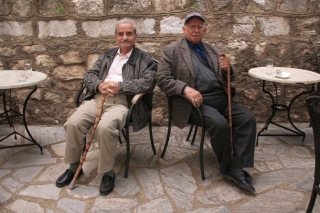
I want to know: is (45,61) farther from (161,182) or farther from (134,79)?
(161,182)

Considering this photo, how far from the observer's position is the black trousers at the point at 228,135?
235cm

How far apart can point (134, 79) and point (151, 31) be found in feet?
3.14

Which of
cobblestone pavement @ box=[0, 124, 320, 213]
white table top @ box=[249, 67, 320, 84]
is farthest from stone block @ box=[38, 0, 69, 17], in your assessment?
white table top @ box=[249, 67, 320, 84]

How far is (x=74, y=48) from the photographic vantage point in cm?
339

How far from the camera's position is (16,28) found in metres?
3.36

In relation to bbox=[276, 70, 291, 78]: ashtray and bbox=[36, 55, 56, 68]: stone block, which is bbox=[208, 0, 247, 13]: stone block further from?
bbox=[36, 55, 56, 68]: stone block

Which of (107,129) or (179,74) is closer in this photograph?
(107,129)

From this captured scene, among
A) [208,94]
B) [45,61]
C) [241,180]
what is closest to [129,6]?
[45,61]

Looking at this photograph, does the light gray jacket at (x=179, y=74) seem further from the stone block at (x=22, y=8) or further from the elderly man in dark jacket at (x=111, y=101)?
the stone block at (x=22, y=8)

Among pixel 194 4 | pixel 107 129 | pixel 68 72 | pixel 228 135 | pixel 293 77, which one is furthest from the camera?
pixel 68 72

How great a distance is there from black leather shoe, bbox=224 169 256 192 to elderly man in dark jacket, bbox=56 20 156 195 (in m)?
0.84

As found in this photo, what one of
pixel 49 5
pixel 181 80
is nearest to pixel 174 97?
pixel 181 80

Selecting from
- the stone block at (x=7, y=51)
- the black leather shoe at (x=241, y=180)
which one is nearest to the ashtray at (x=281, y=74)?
the black leather shoe at (x=241, y=180)

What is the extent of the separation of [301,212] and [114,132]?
144 cm
